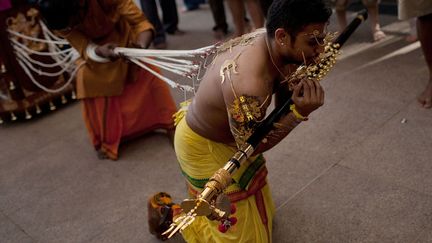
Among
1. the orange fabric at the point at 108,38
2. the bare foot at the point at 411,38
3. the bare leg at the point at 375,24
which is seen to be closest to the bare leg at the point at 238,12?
the bare leg at the point at 375,24

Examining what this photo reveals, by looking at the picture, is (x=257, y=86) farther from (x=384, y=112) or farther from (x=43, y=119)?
(x=43, y=119)

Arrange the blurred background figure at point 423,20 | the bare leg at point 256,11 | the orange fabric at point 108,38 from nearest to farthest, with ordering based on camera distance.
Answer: the blurred background figure at point 423,20 → the orange fabric at point 108,38 → the bare leg at point 256,11

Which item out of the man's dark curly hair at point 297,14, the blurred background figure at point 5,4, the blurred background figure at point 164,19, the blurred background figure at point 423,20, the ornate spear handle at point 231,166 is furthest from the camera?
the blurred background figure at point 164,19

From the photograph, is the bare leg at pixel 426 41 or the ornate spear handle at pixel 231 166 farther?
the bare leg at pixel 426 41

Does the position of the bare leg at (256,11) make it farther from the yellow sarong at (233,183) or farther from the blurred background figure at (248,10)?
the yellow sarong at (233,183)

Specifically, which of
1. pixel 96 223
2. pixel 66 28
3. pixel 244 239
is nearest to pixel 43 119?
pixel 66 28

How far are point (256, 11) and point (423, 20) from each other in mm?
1573

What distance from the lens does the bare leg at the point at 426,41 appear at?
2.52m

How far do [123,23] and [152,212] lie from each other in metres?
1.23

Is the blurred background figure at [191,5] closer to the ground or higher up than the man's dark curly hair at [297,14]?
closer to the ground

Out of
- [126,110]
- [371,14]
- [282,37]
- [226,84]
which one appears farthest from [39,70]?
[371,14]

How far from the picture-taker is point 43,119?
355 cm

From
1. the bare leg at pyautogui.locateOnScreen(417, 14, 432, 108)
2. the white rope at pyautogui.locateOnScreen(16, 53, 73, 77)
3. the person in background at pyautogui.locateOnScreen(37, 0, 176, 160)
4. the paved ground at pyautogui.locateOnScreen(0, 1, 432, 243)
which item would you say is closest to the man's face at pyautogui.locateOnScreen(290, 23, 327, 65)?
the paved ground at pyautogui.locateOnScreen(0, 1, 432, 243)

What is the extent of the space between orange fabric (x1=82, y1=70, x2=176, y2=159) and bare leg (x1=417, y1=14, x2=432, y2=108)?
151 cm
